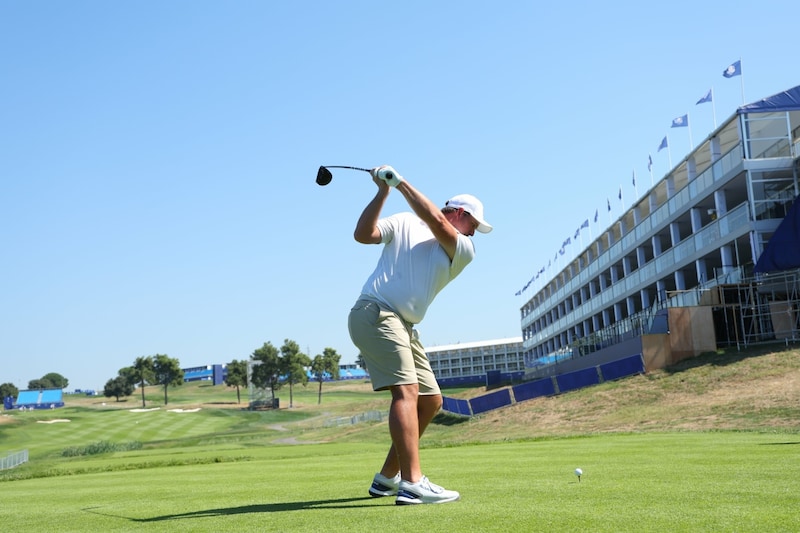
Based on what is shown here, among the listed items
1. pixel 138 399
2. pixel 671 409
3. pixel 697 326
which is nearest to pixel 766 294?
pixel 697 326

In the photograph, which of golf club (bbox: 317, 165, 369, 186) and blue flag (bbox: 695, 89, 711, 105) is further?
blue flag (bbox: 695, 89, 711, 105)

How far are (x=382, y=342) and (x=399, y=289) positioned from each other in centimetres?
41

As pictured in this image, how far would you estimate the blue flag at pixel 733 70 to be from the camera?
43844 mm

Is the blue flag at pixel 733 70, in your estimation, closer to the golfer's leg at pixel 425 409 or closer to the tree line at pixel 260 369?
the golfer's leg at pixel 425 409

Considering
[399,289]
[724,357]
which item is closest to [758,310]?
[724,357]

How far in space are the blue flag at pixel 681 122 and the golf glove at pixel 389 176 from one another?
166ft

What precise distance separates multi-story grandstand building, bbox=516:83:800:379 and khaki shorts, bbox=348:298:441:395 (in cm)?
3280

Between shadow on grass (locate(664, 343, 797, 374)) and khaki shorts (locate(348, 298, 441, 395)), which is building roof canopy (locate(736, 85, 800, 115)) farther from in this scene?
khaki shorts (locate(348, 298, 441, 395))

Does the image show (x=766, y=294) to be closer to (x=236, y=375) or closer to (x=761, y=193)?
(x=761, y=193)

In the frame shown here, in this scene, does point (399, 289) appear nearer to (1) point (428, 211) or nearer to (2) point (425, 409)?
(1) point (428, 211)

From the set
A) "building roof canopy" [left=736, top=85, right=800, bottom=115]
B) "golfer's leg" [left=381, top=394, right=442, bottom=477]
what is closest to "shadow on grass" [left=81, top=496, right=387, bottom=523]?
"golfer's leg" [left=381, top=394, right=442, bottom=477]

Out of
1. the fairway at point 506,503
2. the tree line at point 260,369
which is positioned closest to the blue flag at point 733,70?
the fairway at point 506,503

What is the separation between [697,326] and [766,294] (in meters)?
4.90

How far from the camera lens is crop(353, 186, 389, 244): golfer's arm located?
5.78m
